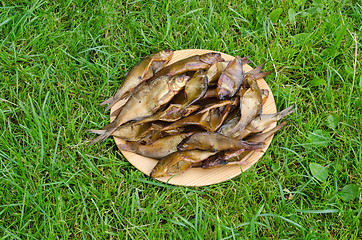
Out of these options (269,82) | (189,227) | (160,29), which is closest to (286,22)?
(269,82)

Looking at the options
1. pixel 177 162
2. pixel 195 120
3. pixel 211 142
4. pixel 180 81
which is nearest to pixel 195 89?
pixel 180 81

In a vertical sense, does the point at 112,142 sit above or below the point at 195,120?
below

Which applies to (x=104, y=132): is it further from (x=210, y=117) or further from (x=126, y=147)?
(x=210, y=117)

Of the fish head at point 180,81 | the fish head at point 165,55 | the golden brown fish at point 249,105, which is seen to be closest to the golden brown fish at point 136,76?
the fish head at point 165,55

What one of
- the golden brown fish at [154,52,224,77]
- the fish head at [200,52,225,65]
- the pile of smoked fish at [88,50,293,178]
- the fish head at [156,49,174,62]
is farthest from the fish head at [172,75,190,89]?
the fish head at [156,49,174,62]

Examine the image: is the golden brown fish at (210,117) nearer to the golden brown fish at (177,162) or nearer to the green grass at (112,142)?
the golden brown fish at (177,162)

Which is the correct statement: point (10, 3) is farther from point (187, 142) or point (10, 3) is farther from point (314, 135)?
point (314, 135)
